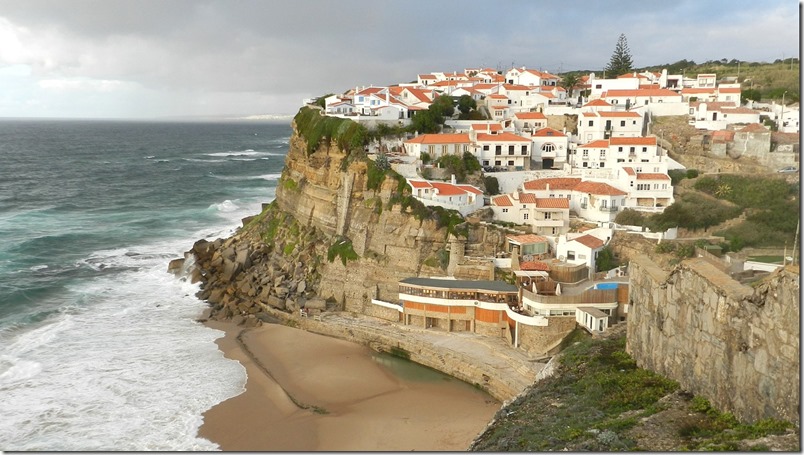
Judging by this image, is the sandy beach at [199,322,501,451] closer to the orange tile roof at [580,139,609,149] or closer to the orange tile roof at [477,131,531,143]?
the orange tile roof at [477,131,531,143]

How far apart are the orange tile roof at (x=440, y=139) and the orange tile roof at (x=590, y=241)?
14.6 metres

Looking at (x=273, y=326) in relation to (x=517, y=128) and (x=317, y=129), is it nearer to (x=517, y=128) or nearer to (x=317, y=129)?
(x=317, y=129)

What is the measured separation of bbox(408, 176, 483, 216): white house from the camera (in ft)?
122

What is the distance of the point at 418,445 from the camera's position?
76.1 ft

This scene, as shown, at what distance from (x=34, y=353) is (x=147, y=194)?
4923cm

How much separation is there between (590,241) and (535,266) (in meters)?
3.88

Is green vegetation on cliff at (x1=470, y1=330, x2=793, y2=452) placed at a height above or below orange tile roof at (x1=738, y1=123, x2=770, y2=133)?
below

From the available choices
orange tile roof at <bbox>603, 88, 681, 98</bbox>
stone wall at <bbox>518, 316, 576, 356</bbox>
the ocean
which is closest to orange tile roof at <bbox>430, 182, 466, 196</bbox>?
stone wall at <bbox>518, 316, 576, 356</bbox>

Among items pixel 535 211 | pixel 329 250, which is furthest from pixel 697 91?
pixel 329 250

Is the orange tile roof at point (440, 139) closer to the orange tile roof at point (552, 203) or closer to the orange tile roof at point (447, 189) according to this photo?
the orange tile roof at point (447, 189)

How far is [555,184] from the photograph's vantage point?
40.6 m

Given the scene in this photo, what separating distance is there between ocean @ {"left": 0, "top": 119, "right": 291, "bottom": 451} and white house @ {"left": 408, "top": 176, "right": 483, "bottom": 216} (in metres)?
14.5

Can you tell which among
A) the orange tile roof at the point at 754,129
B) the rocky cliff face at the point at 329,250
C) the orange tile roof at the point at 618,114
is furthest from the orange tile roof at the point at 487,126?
the orange tile roof at the point at 754,129

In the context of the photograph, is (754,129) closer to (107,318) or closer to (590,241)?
(590,241)
